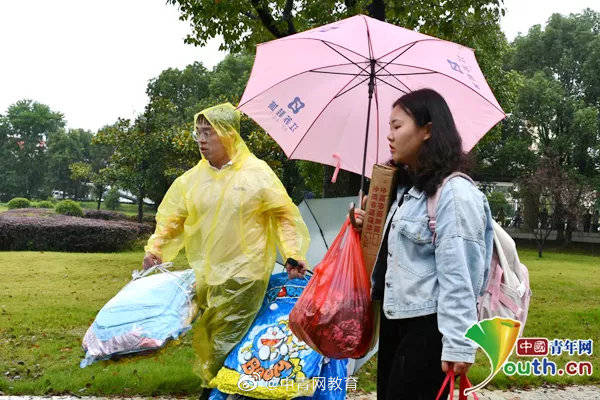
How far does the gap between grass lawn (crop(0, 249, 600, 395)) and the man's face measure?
3.74ft

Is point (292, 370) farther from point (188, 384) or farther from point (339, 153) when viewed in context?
point (188, 384)

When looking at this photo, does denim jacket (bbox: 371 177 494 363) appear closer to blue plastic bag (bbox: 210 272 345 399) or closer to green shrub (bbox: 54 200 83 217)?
blue plastic bag (bbox: 210 272 345 399)

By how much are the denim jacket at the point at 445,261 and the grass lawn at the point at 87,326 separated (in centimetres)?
187

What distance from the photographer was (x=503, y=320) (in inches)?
82.0

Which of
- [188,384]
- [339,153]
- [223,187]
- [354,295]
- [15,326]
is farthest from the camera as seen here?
[15,326]

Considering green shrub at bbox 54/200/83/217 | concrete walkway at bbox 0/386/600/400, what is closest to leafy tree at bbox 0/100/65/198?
green shrub at bbox 54/200/83/217

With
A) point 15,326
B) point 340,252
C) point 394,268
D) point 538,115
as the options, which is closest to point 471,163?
point 394,268

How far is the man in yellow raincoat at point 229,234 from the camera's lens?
142 inches

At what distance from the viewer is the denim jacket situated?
1907 millimetres

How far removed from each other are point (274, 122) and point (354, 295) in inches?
68.9

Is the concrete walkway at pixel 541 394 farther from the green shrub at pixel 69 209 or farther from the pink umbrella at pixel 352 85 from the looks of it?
the green shrub at pixel 69 209

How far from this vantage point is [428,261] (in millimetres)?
2049

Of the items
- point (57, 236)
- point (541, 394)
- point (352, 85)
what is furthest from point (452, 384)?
point (57, 236)

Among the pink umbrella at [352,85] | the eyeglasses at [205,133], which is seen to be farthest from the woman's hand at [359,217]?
the eyeglasses at [205,133]
